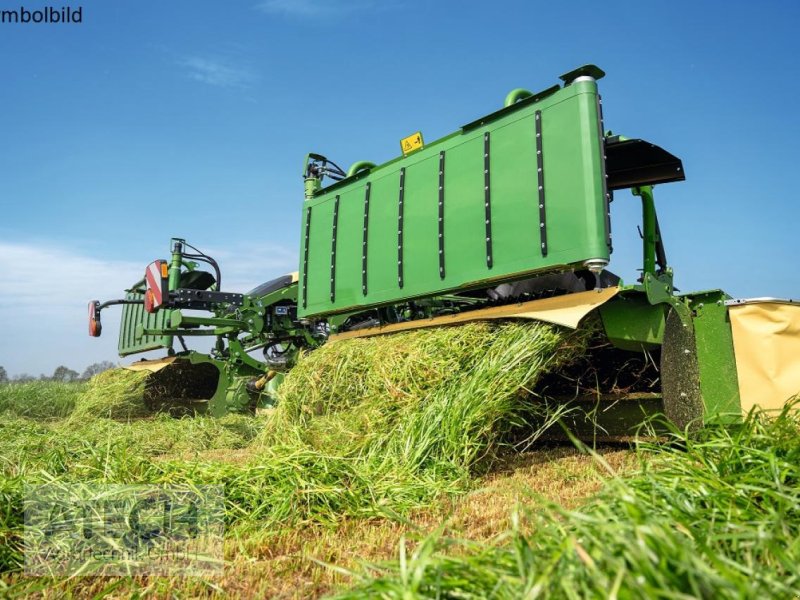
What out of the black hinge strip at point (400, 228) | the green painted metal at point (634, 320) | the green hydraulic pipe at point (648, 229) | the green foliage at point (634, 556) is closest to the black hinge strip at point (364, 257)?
the black hinge strip at point (400, 228)

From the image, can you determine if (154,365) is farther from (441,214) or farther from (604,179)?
(604,179)

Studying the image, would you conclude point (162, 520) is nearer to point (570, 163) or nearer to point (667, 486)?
point (667, 486)

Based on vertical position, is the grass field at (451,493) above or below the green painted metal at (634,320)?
below

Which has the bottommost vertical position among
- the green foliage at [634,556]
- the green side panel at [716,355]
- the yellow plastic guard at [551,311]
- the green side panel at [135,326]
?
the green foliage at [634,556]

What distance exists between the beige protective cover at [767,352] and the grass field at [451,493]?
0.18 meters

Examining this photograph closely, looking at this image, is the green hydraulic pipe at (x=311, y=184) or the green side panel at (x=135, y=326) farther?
the green side panel at (x=135, y=326)

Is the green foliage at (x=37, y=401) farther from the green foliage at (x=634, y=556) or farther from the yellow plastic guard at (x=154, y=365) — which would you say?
the green foliage at (x=634, y=556)

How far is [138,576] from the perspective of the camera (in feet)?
6.81

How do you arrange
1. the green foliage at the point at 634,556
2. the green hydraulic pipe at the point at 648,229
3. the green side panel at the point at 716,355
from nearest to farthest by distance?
the green foliage at the point at 634,556, the green side panel at the point at 716,355, the green hydraulic pipe at the point at 648,229

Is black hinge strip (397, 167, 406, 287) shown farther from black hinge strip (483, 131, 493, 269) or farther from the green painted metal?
the green painted metal

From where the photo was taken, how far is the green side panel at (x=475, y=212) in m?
3.82

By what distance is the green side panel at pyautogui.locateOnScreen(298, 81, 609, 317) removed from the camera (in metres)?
3.82

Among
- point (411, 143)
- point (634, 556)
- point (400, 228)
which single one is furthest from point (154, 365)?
point (634, 556)

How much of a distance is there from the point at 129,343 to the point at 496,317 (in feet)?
36.3
